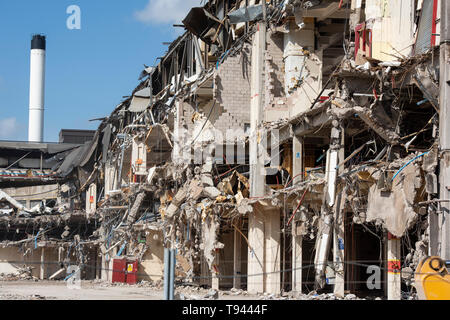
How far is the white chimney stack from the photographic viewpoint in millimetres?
63812

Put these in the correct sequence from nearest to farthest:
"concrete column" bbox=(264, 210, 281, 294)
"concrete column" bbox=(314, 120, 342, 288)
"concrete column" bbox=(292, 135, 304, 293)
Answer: "concrete column" bbox=(314, 120, 342, 288) → "concrete column" bbox=(292, 135, 304, 293) → "concrete column" bbox=(264, 210, 281, 294)

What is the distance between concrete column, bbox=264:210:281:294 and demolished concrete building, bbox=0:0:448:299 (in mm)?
45

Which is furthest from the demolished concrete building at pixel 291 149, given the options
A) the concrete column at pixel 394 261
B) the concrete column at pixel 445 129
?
the concrete column at pixel 445 129

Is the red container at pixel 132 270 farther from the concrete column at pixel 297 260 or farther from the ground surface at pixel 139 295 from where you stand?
the concrete column at pixel 297 260

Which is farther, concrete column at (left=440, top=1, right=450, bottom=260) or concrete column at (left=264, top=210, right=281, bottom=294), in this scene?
concrete column at (left=264, top=210, right=281, bottom=294)

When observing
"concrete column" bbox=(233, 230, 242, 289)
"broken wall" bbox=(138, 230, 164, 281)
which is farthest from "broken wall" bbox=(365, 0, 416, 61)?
"broken wall" bbox=(138, 230, 164, 281)

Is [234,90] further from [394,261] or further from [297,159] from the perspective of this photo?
[394,261]

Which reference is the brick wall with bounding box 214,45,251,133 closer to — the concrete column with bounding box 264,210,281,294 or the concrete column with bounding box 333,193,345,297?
the concrete column with bounding box 264,210,281,294

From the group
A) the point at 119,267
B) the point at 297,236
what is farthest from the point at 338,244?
the point at 119,267

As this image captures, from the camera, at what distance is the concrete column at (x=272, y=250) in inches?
997

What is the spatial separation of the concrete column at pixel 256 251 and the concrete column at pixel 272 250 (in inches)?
7.1

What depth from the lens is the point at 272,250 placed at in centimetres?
2548

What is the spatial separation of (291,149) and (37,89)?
42319 mm
